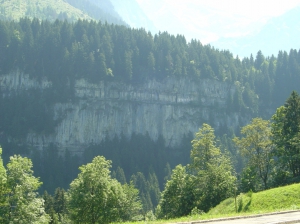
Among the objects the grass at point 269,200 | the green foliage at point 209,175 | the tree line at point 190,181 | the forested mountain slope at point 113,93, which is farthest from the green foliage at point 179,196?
the forested mountain slope at point 113,93

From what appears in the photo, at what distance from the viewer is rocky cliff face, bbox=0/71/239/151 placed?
474 feet

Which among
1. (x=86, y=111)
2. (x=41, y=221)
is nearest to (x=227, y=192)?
(x=41, y=221)

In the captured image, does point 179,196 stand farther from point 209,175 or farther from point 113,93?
point 113,93

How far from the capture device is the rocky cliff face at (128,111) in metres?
144

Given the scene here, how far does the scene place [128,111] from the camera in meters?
150

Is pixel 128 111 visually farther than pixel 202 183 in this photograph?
Yes

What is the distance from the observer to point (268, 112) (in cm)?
16075

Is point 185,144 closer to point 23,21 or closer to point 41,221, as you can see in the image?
point 23,21

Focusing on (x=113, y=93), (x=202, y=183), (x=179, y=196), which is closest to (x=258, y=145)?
(x=202, y=183)

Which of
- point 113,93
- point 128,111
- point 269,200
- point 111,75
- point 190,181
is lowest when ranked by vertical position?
point 269,200

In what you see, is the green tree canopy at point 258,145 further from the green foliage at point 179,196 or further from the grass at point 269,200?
the grass at point 269,200

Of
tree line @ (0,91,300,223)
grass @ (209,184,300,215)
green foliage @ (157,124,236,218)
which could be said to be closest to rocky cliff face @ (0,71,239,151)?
tree line @ (0,91,300,223)

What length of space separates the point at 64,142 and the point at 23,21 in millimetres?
56841

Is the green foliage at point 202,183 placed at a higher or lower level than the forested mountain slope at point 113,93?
lower
